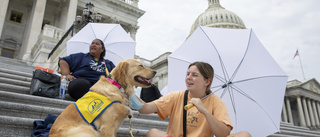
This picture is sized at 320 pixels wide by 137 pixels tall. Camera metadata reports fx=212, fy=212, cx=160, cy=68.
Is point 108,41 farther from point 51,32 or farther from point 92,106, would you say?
point 51,32

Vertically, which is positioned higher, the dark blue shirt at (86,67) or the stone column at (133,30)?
the stone column at (133,30)

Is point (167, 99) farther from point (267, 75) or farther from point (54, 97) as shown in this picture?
point (54, 97)

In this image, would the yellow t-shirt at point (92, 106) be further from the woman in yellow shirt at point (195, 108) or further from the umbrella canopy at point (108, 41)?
the umbrella canopy at point (108, 41)

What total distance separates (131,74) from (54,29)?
16075 mm

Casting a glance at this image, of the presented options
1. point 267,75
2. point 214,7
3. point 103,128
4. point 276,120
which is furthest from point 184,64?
point 214,7

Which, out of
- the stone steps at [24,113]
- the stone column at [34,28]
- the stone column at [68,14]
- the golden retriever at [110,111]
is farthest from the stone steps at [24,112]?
the stone column at [68,14]

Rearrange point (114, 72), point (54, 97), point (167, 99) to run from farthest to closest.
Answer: point (54, 97)
point (167, 99)
point (114, 72)

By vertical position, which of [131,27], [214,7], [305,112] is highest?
[214,7]

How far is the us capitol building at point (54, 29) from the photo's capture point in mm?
15591

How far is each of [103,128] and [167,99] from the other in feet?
3.30

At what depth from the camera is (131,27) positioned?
29875 millimetres

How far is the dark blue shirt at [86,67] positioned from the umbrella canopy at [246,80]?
218 cm

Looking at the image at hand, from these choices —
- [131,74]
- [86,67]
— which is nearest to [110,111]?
[131,74]

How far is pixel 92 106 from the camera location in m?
2.11
